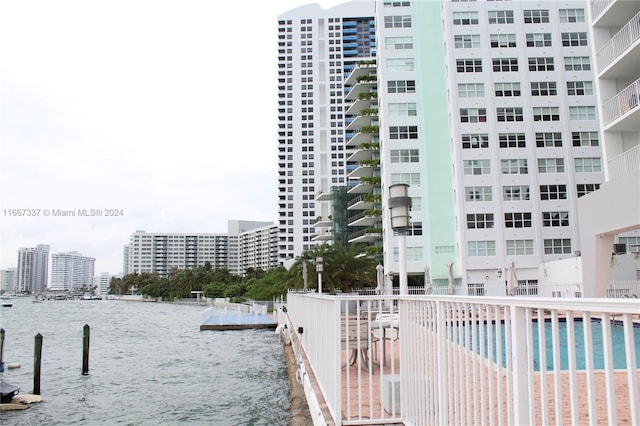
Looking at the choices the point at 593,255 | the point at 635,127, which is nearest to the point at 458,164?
the point at 635,127

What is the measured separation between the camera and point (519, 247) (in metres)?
45.5

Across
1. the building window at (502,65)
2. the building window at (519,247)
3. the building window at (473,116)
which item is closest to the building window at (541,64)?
the building window at (502,65)

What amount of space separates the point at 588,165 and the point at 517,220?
906 centimetres

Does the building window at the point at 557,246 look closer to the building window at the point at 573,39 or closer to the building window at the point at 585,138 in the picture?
the building window at the point at 585,138

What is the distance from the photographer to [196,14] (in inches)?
739

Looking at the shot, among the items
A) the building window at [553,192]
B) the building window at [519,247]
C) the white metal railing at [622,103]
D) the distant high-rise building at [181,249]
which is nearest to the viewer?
the white metal railing at [622,103]

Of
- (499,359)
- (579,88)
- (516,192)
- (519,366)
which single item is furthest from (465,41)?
(519,366)

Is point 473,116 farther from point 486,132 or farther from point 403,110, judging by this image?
point 403,110

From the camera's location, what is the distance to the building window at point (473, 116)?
156ft

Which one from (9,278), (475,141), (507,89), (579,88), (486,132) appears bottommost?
(9,278)

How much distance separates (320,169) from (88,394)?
312 ft

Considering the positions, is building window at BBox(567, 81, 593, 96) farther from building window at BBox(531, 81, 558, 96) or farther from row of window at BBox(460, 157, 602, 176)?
row of window at BBox(460, 157, 602, 176)

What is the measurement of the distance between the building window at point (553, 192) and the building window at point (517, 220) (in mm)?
2432

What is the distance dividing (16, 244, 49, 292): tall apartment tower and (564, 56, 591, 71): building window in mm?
131637
